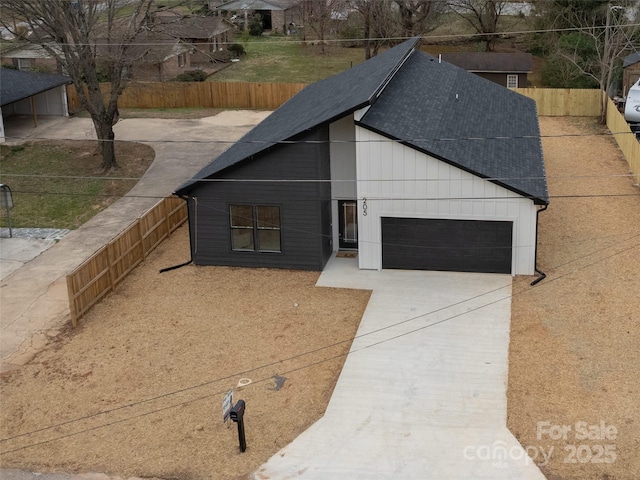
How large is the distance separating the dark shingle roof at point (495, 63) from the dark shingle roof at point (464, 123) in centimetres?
1461

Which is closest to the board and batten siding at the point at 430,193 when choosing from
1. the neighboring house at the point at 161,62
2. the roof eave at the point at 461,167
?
the roof eave at the point at 461,167

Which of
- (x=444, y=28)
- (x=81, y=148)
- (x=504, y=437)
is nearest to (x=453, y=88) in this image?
(x=504, y=437)

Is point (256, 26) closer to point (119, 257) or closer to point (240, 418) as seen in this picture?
point (119, 257)

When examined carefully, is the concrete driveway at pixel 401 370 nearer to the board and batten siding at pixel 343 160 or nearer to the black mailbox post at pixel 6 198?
the board and batten siding at pixel 343 160

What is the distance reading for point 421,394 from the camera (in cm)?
1748

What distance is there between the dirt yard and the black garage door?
114cm

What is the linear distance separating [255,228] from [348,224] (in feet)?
10.2

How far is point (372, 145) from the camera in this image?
23.0 metres

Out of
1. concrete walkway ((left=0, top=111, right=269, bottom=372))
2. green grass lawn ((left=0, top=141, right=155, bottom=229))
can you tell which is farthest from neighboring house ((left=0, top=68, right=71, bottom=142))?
green grass lawn ((left=0, top=141, right=155, bottom=229))

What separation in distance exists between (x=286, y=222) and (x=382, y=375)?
7.27 metres

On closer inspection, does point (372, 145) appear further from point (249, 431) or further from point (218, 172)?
point (249, 431)

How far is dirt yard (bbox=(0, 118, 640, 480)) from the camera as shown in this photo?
51.6 feet

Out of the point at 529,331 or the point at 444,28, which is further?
the point at 444,28

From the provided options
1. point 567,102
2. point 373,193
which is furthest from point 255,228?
point 567,102
